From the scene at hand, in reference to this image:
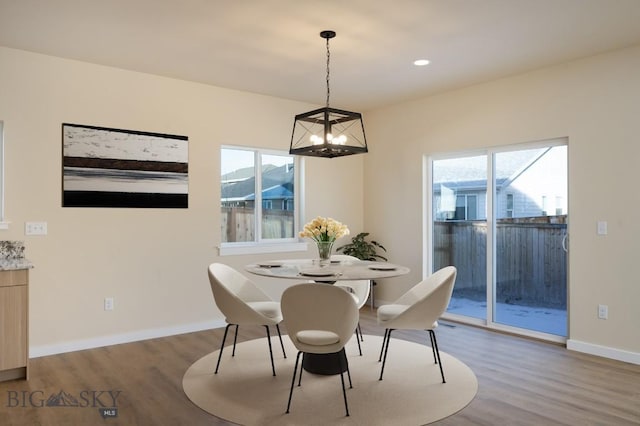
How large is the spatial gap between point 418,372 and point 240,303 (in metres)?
1.43

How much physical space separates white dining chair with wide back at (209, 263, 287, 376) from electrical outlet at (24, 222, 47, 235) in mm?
1600

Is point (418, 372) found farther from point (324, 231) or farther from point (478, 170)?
point (478, 170)

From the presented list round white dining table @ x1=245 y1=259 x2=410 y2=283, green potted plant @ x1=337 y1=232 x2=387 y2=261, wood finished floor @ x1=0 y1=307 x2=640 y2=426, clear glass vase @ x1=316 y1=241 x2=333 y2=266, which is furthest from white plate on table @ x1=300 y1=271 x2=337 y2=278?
green potted plant @ x1=337 y1=232 x2=387 y2=261

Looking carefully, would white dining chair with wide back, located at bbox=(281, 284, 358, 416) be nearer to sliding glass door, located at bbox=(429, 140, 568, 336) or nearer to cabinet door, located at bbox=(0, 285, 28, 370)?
cabinet door, located at bbox=(0, 285, 28, 370)

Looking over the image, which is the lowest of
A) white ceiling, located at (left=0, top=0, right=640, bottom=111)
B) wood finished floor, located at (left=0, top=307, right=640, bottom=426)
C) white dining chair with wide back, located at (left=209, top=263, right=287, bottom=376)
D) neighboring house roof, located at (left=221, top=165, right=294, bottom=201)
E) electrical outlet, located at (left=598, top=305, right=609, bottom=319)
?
wood finished floor, located at (left=0, top=307, right=640, bottom=426)

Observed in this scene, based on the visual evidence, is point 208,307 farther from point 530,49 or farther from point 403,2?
point 530,49

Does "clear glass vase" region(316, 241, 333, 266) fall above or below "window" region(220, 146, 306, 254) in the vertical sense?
below

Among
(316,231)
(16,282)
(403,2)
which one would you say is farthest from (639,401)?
(16,282)

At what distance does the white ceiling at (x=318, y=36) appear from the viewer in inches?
125

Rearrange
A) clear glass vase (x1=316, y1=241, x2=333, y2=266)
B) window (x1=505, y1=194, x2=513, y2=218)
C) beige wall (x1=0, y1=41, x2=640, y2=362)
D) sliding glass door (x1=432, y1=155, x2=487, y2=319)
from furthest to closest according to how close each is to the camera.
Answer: sliding glass door (x1=432, y1=155, x2=487, y2=319) < window (x1=505, y1=194, x2=513, y2=218) < beige wall (x1=0, y1=41, x2=640, y2=362) < clear glass vase (x1=316, y1=241, x2=333, y2=266)

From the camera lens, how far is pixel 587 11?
3230 mm

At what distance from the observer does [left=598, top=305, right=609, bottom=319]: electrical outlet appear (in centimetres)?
409

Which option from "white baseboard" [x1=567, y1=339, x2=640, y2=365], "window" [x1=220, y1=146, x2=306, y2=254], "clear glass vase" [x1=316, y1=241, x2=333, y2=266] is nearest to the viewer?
"clear glass vase" [x1=316, y1=241, x2=333, y2=266]

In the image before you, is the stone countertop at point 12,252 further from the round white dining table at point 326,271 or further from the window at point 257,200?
the window at point 257,200
